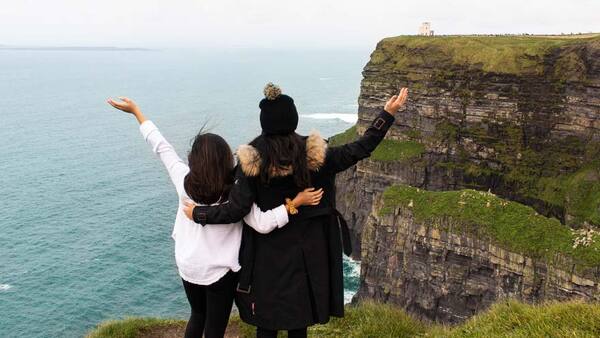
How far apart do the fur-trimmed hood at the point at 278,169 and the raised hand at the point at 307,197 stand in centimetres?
32

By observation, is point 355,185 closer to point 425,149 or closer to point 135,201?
point 425,149

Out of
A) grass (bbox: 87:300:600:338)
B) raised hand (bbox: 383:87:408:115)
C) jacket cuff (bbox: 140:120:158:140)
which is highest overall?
raised hand (bbox: 383:87:408:115)

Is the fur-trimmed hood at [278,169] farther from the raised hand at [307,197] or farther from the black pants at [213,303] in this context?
the black pants at [213,303]

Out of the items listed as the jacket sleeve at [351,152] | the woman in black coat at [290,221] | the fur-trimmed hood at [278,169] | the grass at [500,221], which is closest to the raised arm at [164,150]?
the woman in black coat at [290,221]

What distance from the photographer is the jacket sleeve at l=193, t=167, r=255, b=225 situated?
25.5ft

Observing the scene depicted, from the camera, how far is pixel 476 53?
59.8 metres

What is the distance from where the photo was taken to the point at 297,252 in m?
8.04

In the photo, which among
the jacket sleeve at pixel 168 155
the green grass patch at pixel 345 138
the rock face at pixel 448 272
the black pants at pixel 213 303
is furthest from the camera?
the green grass patch at pixel 345 138

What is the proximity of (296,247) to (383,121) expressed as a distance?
225cm

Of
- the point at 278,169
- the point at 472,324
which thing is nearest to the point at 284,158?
the point at 278,169

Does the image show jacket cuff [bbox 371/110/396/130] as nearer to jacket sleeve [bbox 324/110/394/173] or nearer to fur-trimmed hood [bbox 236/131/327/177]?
jacket sleeve [bbox 324/110/394/173]

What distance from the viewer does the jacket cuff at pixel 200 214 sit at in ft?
26.2

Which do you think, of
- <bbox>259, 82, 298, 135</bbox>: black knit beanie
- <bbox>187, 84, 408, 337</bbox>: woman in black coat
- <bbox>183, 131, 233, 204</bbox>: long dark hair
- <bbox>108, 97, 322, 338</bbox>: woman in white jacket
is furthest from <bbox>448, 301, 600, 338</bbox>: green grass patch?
<bbox>183, 131, 233, 204</bbox>: long dark hair

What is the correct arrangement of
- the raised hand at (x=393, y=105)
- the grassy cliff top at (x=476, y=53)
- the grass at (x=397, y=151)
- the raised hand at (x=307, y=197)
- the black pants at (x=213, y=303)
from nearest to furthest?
1. the raised hand at (x=307, y=197)
2. the raised hand at (x=393, y=105)
3. the black pants at (x=213, y=303)
4. the grassy cliff top at (x=476, y=53)
5. the grass at (x=397, y=151)
